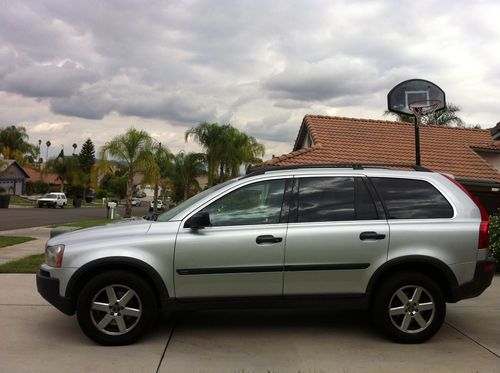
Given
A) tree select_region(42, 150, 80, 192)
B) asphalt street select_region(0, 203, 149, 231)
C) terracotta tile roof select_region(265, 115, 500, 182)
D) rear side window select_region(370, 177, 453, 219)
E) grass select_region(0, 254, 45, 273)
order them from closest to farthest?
rear side window select_region(370, 177, 453, 219), grass select_region(0, 254, 45, 273), terracotta tile roof select_region(265, 115, 500, 182), asphalt street select_region(0, 203, 149, 231), tree select_region(42, 150, 80, 192)

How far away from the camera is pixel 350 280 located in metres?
4.79

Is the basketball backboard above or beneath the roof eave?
above

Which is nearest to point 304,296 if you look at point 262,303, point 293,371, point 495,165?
point 262,303

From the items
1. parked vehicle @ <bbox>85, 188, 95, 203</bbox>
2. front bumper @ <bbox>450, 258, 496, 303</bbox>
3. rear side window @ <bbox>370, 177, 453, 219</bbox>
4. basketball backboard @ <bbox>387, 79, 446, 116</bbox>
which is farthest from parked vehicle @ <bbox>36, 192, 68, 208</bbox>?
front bumper @ <bbox>450, 258, 496, 303</bbox>

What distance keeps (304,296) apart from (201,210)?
4.29 feet

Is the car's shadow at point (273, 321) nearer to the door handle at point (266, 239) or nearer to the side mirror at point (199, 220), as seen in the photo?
the door handle at point (266, 239)

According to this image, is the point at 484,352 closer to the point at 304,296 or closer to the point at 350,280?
the point at 350,280

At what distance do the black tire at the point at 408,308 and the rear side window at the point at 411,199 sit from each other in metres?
0.61

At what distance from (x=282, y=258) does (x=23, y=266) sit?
6.06m

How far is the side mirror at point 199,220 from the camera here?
15.2 feet

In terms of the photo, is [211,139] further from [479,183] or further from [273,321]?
[273,321]

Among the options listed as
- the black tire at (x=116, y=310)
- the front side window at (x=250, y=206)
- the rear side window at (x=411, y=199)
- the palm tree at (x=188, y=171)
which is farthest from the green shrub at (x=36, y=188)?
the rear side window at (x=411, y=199)

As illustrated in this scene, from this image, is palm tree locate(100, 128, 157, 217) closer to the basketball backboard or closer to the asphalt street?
the asphalt street

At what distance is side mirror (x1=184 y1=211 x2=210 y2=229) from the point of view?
4.63 metres
